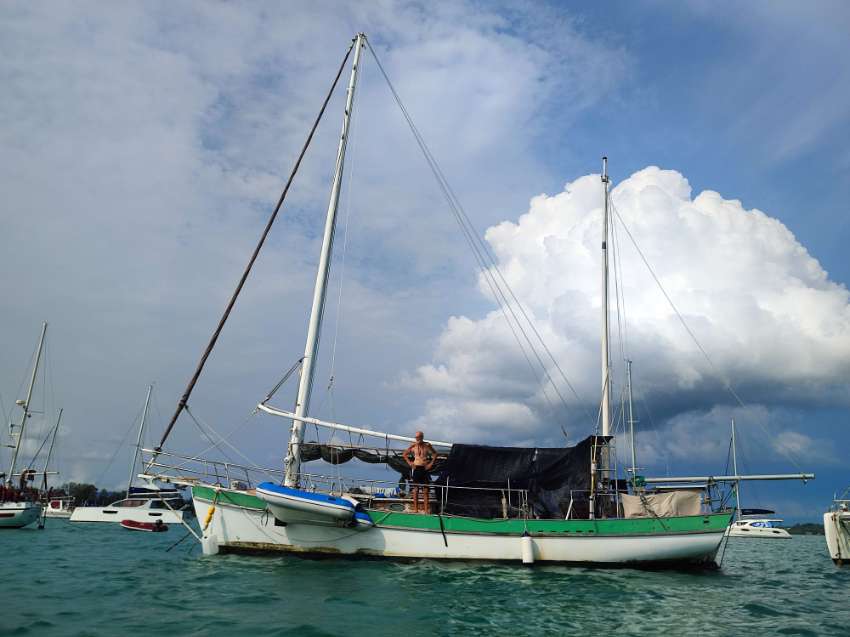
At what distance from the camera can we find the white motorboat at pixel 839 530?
79.9ft

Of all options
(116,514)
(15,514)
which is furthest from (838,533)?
(116,514)

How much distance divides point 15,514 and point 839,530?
46.6 meters

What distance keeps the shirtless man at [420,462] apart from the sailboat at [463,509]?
35cm

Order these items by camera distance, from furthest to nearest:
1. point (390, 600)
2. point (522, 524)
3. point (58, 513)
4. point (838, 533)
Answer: point (58, 513) < point (838, 533) < point (522, 524) < point (390, 600)

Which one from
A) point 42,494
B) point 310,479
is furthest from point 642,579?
point 42,494

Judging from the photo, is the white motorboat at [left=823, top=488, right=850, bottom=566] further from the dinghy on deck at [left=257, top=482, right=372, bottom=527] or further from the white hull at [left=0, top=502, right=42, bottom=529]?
the white hull at [left=0, top=502, right=42, bottom=529]

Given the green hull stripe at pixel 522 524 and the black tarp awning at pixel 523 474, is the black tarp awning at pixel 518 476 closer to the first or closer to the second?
the black tarp awning at pixel 523 474

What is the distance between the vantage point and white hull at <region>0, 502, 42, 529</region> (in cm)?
3906

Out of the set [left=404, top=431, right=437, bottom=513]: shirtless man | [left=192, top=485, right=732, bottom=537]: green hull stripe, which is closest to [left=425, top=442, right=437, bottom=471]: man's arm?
[left=404, top=431, right=437, bottom=513]: shirtless man

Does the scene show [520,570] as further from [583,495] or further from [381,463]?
[381,463]

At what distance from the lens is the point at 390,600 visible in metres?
13.0

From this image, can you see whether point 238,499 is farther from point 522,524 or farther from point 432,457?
point 522,524

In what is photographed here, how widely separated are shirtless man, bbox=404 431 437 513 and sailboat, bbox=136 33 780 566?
14.0 inches

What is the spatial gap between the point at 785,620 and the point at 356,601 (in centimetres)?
916
